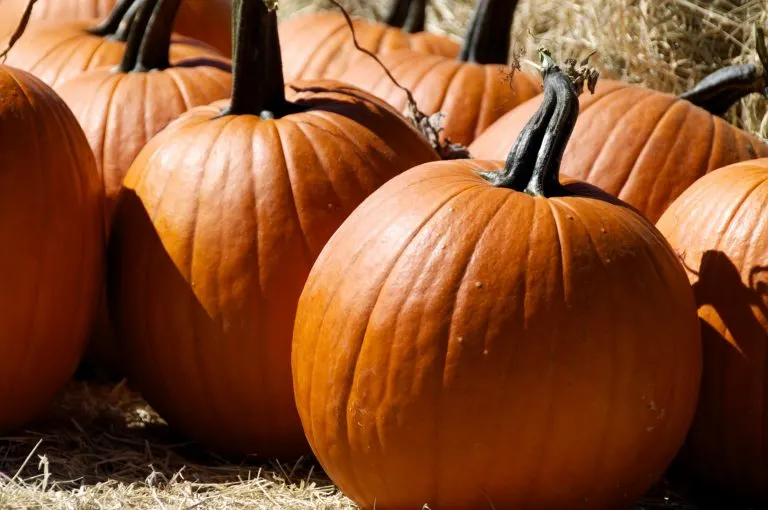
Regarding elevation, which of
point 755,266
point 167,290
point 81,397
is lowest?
point 81,397

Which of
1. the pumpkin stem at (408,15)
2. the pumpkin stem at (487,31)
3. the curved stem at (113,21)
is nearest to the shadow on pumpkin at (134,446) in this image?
the curved stem at (113,21)

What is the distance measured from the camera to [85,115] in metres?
3.41

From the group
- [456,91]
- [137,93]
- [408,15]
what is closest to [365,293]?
[137,93]

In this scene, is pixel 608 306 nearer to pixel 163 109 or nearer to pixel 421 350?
pixel 421 350

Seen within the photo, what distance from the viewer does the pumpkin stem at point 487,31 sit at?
4195mm

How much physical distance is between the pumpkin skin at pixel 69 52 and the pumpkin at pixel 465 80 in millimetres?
638

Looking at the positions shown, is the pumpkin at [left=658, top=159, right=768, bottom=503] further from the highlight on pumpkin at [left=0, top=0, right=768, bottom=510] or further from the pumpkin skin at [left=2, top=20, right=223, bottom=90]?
the pumpkin skin at [left=2, top=20, right=223, bottom=90]

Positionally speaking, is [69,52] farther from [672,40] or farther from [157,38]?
[672,40]

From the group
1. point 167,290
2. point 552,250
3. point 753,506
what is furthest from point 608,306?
point 167,290

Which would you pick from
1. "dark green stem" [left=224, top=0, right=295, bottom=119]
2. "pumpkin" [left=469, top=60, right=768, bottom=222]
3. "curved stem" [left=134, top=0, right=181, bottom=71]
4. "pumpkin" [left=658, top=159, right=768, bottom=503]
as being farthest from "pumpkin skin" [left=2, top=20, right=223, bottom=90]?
"pumpkin" [left=658, top=159, right=768, bottom=503]

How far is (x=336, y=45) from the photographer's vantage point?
4.63 m

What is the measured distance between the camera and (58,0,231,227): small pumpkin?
3367 millimetres

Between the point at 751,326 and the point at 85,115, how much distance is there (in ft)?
6.62

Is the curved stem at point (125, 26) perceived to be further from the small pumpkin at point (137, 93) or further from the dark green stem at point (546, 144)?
the dark green stem at point (546, 144)
